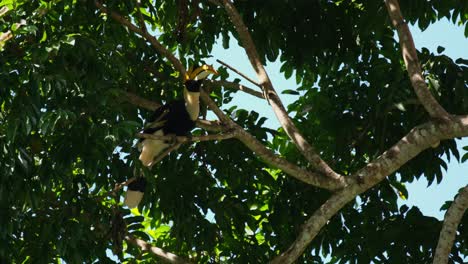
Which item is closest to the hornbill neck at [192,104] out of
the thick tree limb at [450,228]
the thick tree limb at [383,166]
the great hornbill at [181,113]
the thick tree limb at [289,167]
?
the great hornbill at [181,113]

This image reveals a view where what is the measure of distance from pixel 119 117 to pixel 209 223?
4.55ft

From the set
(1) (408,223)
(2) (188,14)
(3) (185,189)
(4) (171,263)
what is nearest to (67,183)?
(4) (171,263)

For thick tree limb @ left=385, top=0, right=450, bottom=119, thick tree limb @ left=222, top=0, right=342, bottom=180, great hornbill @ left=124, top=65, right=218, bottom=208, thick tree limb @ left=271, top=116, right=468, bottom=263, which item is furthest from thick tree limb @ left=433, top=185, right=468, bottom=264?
great hornbill @ left=124, top=65, right=218, bottom=208

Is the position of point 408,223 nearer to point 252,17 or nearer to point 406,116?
point 406,116

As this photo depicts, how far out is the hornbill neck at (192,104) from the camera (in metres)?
5.56

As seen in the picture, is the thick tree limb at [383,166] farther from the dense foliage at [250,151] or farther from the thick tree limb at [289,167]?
the dense foliage at [250,151]

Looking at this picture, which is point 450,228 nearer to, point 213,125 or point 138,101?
point 213,125

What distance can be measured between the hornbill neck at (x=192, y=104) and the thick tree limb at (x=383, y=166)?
1.26 m

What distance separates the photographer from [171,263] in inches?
198

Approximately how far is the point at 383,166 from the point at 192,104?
1.45m

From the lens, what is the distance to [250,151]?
18.9ft

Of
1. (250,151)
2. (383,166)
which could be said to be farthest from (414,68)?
(250,151)

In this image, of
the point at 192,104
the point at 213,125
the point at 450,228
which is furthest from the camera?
the point at 192,104

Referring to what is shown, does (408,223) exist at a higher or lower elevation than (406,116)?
lower
